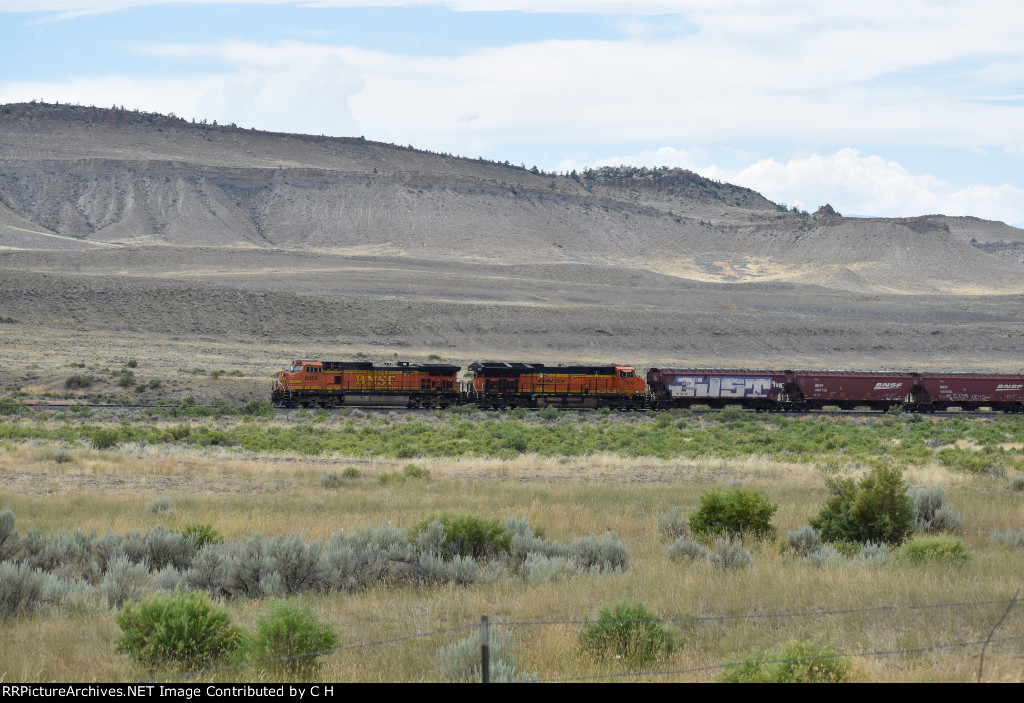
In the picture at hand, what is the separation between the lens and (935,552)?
11.1 m

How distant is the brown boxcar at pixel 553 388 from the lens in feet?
152

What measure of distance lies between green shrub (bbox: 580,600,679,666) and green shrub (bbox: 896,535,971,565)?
4.66 m

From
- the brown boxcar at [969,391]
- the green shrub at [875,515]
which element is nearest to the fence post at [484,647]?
the green shrub at [875,515]

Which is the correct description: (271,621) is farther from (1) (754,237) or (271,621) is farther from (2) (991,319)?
(1) (754,237)

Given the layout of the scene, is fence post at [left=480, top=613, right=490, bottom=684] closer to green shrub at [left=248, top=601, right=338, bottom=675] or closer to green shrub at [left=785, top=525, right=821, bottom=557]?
green shrub at [left=248, top=601, right=338, bottom=675]

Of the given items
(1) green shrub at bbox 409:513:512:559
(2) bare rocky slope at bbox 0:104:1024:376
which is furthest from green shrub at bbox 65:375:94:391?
(1) green shrub at bbox 409:513:512:559

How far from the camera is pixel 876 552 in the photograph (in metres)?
11.9

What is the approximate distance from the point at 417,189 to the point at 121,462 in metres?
133

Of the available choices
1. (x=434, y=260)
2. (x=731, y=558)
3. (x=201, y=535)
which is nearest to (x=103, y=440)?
(x=201, y=535)

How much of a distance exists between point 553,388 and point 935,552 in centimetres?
3533

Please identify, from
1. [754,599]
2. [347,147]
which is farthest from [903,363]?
[347,147]

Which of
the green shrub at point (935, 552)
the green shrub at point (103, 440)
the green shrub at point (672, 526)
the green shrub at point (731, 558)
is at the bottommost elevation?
the green shrub at point (103, 440)

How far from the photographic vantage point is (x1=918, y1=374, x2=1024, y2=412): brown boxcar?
153 ft

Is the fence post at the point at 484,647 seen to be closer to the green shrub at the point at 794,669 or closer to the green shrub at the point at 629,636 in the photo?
the green shrub at the point at 629,636
